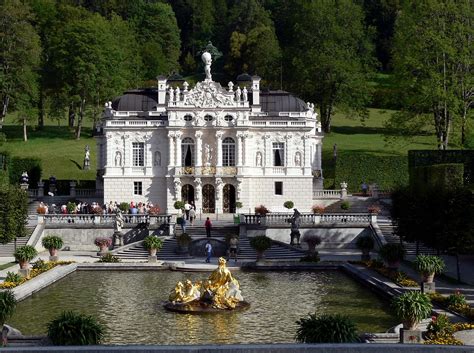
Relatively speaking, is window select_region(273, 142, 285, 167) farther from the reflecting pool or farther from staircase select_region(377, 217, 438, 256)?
the reflecting pool

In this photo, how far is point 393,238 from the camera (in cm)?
4484

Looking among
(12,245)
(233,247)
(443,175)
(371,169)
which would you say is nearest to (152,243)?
(233,247)

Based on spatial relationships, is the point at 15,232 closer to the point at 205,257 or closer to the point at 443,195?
the point at 205,257

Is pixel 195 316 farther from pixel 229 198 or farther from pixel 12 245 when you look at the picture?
pixel 229 198

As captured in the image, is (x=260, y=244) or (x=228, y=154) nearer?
(x=260, y=244)

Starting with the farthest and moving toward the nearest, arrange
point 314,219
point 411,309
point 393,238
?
point 314,219
point 393,238
point 411,309

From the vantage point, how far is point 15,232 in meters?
39.5

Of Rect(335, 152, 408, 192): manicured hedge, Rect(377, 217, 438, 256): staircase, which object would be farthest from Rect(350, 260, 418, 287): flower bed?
Rect(335, 152, 408, 192): manicured hedge

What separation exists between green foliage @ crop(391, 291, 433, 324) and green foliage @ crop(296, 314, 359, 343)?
8.38 feet

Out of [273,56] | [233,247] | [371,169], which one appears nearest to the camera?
[233,247]

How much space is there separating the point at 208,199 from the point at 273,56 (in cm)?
3942

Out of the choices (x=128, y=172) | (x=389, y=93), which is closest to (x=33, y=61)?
(x=128, y=172)

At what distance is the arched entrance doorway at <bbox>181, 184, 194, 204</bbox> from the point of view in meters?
53.5

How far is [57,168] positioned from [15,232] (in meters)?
24.4
